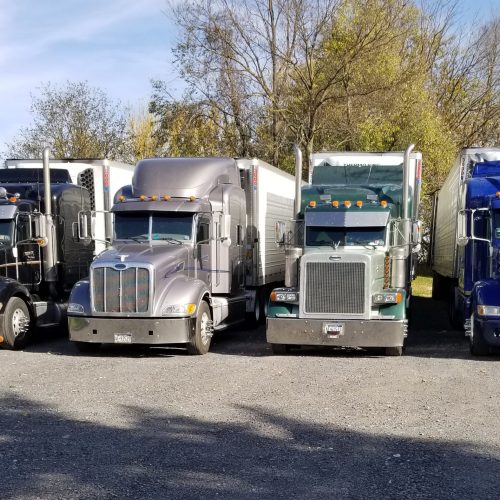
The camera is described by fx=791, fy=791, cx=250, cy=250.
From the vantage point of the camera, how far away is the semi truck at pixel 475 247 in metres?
13.0

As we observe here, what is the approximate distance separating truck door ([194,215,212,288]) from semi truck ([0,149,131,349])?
87.5 inches

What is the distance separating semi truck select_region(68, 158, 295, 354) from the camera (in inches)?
526

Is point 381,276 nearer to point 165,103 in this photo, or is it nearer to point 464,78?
point 165,103

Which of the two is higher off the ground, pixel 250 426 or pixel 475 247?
pixel 475 247

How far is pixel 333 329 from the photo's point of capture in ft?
43.6

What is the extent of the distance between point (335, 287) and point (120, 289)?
3665 mm

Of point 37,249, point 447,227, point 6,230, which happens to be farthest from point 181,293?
point 447,227

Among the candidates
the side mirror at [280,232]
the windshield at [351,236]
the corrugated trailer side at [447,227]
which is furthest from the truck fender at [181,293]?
the corrugated trailer side at [447,227]

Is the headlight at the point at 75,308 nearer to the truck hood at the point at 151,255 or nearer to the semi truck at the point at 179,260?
the semi truck at the point at 179,260

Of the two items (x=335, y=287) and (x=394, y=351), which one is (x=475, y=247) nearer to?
(x=394, y=351)

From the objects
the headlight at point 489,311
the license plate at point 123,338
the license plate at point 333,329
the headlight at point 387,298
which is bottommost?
the license plate at point 123,338

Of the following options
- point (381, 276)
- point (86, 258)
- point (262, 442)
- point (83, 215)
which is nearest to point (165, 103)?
point (86, 258)

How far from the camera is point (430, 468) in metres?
6.71

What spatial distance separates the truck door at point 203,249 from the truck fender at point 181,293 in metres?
0.78
